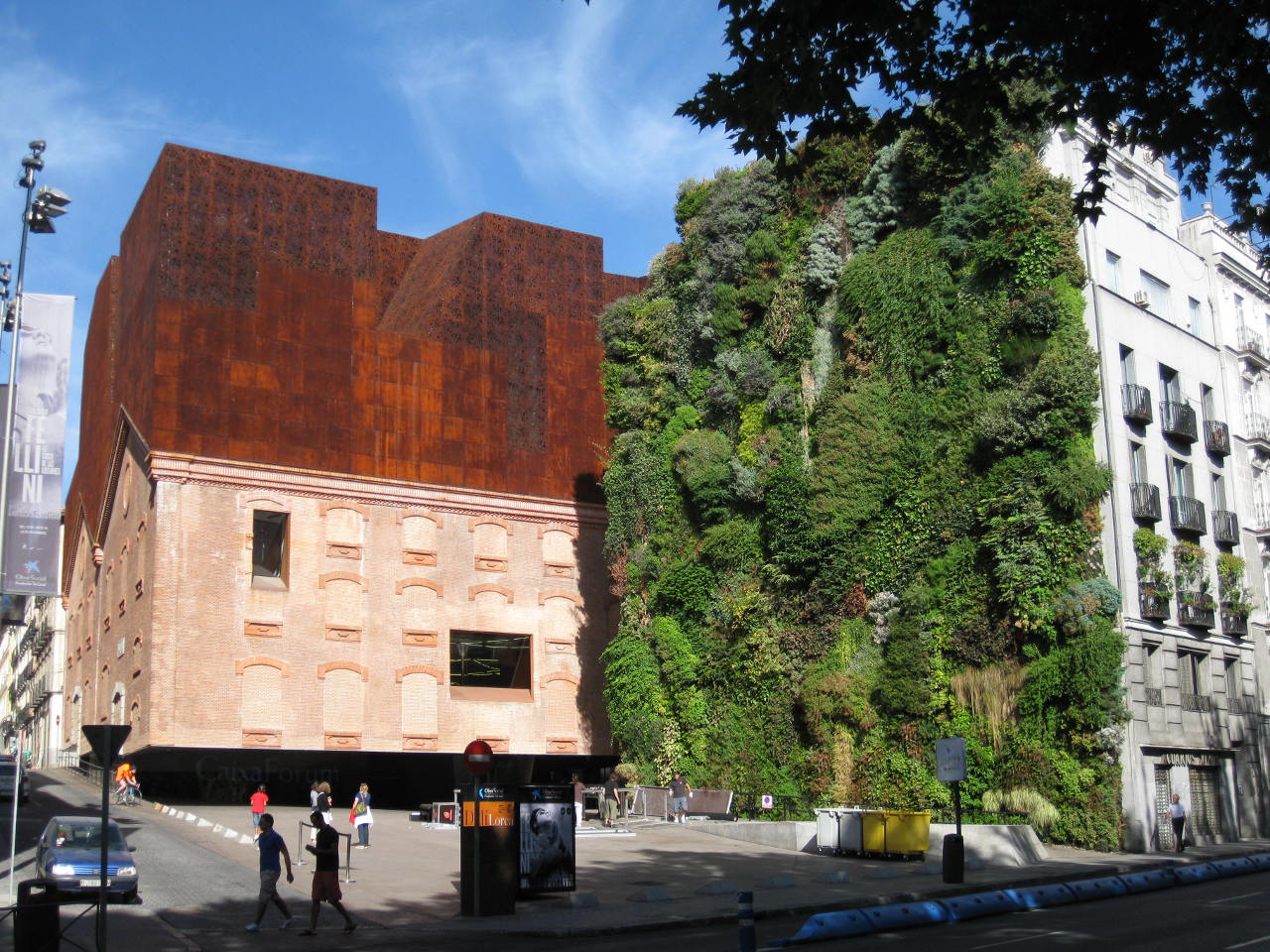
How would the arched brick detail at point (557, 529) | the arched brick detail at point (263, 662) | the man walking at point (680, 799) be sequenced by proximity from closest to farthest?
1. the man walking at point (680, 799)
2. the arched brick detail at point (263, 662)
3. the arched brick detail at point (557, 529)

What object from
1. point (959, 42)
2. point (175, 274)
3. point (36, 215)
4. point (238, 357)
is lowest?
point (959, 42)

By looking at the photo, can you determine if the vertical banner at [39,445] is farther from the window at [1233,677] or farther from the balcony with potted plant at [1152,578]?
the window at [1233,677]

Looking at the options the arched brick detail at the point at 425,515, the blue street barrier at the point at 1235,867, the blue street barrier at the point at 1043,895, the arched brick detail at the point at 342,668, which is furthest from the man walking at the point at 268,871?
the arched brick detail at the point at 425,515

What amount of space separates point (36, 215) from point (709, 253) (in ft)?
72.9

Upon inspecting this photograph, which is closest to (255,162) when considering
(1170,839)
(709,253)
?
(709,253)

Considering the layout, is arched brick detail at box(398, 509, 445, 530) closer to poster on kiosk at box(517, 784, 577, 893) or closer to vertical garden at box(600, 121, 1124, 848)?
vertical garden at box(600, 121, 1124, 848)

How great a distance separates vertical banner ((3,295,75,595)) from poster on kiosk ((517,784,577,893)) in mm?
10174

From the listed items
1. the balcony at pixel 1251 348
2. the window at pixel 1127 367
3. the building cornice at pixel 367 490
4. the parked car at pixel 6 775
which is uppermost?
the balcony at pixel 1251 348

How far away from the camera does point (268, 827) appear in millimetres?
18031

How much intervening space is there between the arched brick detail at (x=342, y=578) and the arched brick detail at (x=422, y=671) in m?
3.06

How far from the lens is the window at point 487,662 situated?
44562 millimetres

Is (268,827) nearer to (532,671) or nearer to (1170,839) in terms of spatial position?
(1170,839)

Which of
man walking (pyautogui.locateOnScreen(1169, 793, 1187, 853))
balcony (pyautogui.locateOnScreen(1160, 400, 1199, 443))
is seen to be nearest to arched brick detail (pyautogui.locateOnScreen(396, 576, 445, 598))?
balcony (pyautogui.locateOnScreen(1160, 400, 1199, 443))

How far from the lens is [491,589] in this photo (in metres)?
45.6
